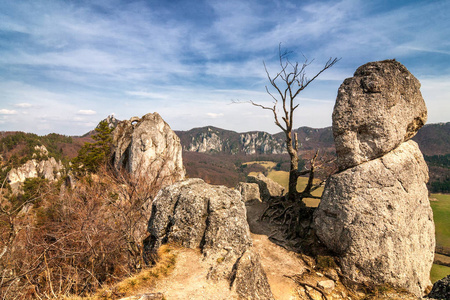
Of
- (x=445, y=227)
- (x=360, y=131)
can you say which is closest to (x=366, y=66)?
(x=360, y=131)

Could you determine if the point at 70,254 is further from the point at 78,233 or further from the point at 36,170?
the point at 36,170

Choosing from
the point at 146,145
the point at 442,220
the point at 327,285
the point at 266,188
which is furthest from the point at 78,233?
the point at 442,220

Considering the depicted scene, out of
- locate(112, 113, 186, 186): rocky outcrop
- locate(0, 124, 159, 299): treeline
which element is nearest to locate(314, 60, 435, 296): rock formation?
locate(0, 124, 159, 299): treeline

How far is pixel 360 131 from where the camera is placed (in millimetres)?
11680

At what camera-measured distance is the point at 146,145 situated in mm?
36688

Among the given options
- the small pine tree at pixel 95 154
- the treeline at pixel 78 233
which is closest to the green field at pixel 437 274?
the treeline at pixel 78 233

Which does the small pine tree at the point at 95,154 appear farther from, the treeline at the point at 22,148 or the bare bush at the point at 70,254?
the treeline at the point at 22,148

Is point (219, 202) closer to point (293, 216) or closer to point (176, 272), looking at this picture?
point (176, 272)

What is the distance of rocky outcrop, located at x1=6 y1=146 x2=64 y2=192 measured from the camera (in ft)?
394

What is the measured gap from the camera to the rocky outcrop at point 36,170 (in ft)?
394

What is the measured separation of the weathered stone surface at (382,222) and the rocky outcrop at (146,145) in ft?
84.0

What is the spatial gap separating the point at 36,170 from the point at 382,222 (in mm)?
164984

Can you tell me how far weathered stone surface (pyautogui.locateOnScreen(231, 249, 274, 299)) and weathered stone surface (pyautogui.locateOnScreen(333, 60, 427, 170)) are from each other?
7.16 meters

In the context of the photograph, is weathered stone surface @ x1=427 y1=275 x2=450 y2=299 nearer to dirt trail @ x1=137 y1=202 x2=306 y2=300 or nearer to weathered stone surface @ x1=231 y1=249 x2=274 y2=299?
dirt trail @ x1=137 y1=202 x2=306 y2=300
